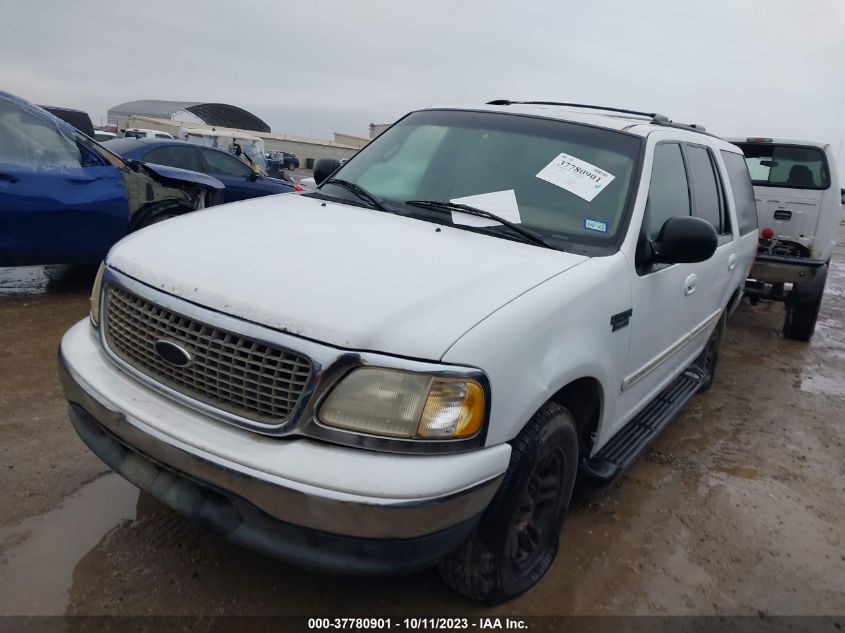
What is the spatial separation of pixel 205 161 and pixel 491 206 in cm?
791

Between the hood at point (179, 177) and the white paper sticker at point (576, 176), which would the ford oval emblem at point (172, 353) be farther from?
the hood at point (179, 177)

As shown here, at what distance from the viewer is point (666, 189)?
332 cm

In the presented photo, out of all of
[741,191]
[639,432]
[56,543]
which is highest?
[741,191]

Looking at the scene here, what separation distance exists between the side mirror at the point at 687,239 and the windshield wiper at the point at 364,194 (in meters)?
1.21

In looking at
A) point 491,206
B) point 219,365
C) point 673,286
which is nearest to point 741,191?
point 673,286

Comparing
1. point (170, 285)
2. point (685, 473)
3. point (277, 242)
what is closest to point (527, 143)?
point (277, 242)

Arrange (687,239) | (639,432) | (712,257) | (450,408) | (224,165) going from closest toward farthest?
(450,408), (687,239), (639,432), (712,257), (224,165)

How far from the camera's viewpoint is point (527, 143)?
3.23 m

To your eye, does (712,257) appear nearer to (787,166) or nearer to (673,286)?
(673,286)

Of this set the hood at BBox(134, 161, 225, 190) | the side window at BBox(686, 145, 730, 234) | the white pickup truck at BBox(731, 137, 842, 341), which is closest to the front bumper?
the side window at BBox(686, 145, 730, 234)

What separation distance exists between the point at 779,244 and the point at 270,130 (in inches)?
2732

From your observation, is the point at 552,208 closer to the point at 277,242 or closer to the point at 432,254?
the point at 432,254

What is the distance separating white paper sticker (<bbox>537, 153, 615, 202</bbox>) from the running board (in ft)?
3.96

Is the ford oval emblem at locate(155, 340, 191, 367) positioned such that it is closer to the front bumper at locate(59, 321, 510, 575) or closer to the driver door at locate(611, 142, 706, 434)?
the front bumper at locate(59, 321, 510, 575)
